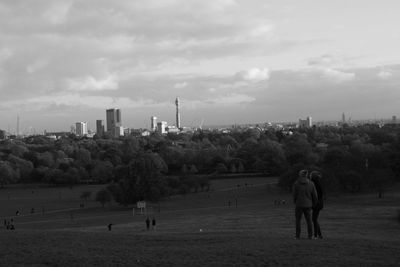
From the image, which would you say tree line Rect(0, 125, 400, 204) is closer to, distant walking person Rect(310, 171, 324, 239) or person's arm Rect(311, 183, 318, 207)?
distant walking person Rect(310, 171, 324, 239)

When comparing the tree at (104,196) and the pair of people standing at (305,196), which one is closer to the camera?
the pair of people standing at (305,196)

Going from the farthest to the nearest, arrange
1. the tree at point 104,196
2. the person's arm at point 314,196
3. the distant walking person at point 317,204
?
1. the tree at point 104,196
2. the distant walking person at point 317,204
3. the person's arm at point 314,196

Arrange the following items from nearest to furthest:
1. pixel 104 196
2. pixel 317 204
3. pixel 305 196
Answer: pixel 305 196 < pixel 317 204 < pixel 104 196

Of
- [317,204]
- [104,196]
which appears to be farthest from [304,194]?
[104,196]

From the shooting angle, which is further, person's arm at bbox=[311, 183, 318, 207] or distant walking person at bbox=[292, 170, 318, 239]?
person's arm at bbox=[311, 183, 318, 207]

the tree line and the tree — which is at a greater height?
the tree line

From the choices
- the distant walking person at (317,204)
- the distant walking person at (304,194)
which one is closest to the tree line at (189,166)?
the distant walking person at (317,204)

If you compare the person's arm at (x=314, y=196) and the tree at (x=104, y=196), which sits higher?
the person's arm at (x=314, y=196)

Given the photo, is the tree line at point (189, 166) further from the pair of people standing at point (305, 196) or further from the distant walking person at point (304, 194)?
the distant walking person at point (304, 194)

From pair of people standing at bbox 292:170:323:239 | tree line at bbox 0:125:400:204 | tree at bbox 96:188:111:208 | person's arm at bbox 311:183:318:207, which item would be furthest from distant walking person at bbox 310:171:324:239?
tree at bbox 96:188:111:208

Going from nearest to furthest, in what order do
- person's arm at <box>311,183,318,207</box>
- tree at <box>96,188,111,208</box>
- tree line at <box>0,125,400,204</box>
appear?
person's arm at <box>311,183,318,207</box>, tree line at <box>0,125,400,204</box>, tree at <box>96,188,111,208</box>

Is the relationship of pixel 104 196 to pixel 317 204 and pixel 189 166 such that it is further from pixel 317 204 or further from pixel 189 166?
pixel 317 204

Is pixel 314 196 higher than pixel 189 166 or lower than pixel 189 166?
higher

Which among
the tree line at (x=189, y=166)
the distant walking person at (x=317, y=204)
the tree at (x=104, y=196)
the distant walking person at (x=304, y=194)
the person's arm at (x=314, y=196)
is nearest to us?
the distant walking person at (x=304, y=194)
